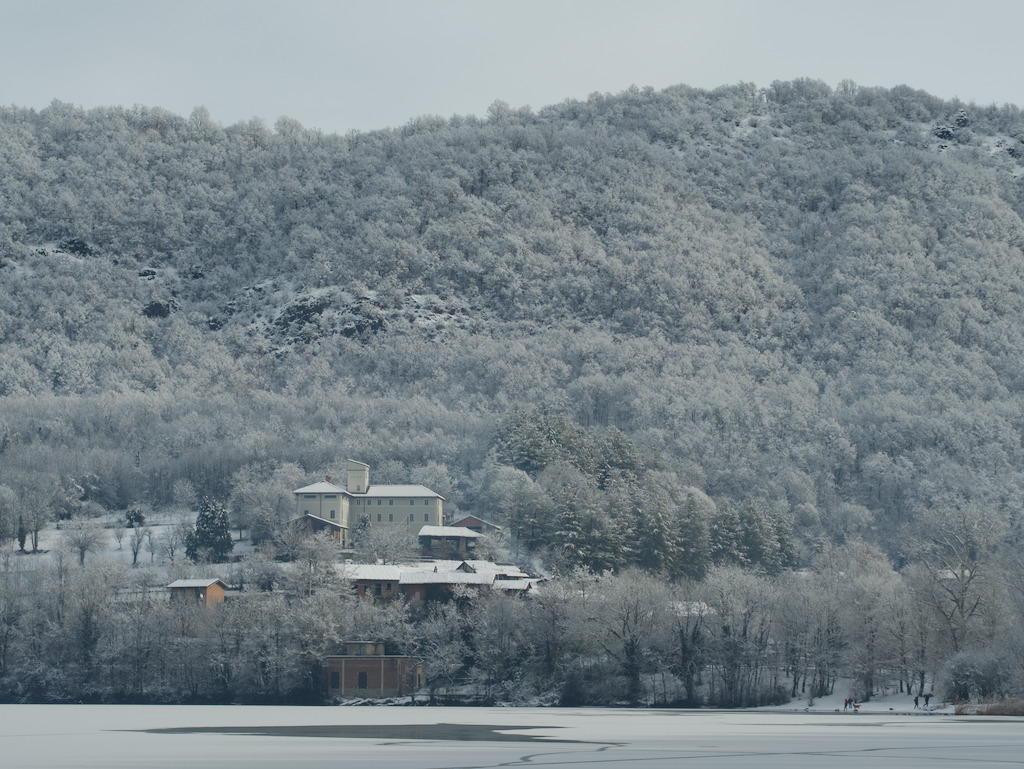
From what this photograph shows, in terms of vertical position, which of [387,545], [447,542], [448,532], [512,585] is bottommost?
[512,585]

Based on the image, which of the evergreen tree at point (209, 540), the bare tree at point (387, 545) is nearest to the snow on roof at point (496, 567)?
the bare tree at point (387, 545)

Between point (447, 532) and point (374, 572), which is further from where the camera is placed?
point (447, 532)

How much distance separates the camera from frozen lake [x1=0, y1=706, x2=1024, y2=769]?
4669cm

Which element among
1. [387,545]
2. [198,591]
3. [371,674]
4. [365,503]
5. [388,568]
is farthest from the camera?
[365,503]

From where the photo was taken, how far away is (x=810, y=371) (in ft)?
648

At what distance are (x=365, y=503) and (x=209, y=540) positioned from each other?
54.0 ft

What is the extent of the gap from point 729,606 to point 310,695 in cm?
2516

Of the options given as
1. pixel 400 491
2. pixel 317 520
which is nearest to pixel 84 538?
pixel 317 520

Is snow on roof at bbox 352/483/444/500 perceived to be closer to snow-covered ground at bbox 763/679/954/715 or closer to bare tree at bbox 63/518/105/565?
bare tree at bbox 63/518/105/565

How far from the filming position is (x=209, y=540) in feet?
382

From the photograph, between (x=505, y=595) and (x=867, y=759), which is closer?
(x=867, y=759)

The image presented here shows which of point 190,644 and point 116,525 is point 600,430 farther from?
point 190,644

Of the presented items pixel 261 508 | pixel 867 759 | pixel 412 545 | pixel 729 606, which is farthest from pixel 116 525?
pixel 867 759

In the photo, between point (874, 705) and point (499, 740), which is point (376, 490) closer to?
point (874, 705)
